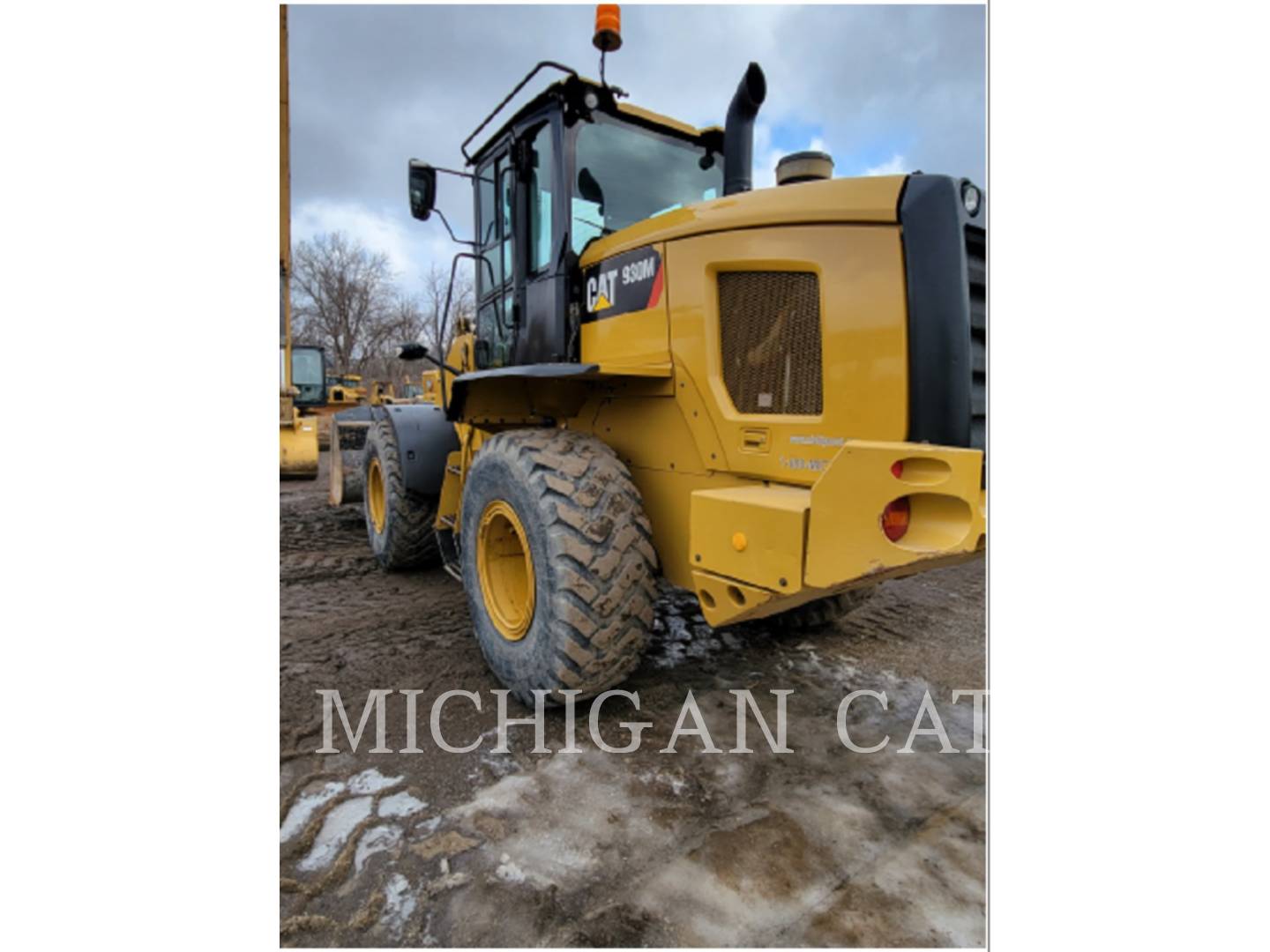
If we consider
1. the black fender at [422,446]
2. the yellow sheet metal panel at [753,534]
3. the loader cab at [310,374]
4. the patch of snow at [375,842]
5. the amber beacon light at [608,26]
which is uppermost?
the loader cab at [310,374]

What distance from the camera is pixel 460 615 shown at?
4098mm

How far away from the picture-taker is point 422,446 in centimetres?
474

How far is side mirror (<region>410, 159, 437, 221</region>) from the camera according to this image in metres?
3.80

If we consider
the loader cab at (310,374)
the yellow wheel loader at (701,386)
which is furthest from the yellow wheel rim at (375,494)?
the loader cab at (310,374)

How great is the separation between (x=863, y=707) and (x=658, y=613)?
4.64ft

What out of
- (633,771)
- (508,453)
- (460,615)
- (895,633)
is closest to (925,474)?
(633,771)

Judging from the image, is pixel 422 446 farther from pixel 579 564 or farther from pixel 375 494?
pixel 579 564

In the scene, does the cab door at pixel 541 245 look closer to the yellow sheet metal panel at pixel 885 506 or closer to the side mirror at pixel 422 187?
the side mirror at pixel 422 187

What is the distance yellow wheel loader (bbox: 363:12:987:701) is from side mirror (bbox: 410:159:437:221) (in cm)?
2

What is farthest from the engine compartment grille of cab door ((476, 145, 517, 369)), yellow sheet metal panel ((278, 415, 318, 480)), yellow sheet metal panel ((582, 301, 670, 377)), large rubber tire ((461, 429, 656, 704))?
yellow sheet metal panel ((278, 415, 318, 480))

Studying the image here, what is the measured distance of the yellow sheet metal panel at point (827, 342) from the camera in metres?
2.16

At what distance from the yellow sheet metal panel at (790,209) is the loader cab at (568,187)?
397 millimetres

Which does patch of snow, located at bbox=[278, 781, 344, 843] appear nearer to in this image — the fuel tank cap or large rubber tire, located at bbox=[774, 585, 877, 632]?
large rubber tire, located at bbox=[774, 585, 877, 632]

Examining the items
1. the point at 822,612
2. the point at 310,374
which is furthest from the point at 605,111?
the point at 310,374
